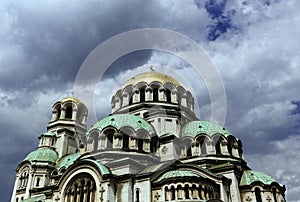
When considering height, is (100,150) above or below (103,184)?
above

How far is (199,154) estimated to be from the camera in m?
30.4

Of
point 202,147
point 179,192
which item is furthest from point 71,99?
point 179,192

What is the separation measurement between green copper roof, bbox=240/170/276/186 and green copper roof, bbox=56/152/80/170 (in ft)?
61.9

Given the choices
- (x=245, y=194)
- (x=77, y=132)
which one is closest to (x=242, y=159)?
(x=245, y=194)

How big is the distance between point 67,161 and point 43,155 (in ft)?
14.2

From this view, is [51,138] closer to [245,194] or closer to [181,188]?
[181,188]

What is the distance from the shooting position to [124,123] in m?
30.5

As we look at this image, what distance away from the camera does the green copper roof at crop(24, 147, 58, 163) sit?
37906mm

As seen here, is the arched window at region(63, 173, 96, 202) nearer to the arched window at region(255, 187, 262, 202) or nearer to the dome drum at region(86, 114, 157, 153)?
the dome drum at region(86, 114, 157, 153)

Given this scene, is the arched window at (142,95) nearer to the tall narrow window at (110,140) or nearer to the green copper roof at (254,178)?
the tall narrow window at (110,140)

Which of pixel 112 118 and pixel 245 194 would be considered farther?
pixel 112 118

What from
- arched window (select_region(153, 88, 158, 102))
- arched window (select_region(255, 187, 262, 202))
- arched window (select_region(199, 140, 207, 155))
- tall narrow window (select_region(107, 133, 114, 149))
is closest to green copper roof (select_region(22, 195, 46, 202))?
tall narrow window (select_region(107, 133, 114, 149))

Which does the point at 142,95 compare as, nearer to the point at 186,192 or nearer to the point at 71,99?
the point at 71,99

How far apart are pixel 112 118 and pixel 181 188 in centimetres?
1153
